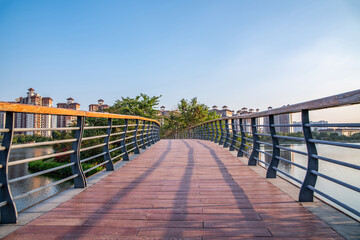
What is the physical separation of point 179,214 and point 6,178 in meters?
1.47

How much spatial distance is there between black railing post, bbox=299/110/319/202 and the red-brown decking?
151 millimetres

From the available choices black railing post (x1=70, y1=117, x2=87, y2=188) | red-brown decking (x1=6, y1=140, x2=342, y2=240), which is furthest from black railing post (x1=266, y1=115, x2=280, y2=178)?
black railing post (x1=70, y1=117, x2=87, y2=188)

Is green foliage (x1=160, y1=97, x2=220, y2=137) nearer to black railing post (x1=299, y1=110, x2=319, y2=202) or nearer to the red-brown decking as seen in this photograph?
the red-brown decking

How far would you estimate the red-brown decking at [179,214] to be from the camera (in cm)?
168

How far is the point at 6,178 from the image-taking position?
5.91 feet

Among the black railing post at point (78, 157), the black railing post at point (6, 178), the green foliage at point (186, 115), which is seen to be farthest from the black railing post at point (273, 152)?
the green foliage at point (186, 115)

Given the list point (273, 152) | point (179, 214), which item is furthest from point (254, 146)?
point (179, 214)

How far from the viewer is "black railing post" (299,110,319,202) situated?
2.30 meters

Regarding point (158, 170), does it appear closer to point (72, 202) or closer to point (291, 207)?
point (72, 202)

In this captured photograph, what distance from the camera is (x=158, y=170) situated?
4.00 m

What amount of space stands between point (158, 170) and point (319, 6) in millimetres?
16747

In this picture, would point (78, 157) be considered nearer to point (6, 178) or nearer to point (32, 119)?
point (6, 178)

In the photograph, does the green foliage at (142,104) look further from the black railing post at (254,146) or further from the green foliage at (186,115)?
the black railing post at (254,146)

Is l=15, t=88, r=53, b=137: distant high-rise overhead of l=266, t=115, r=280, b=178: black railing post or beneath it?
overhead
